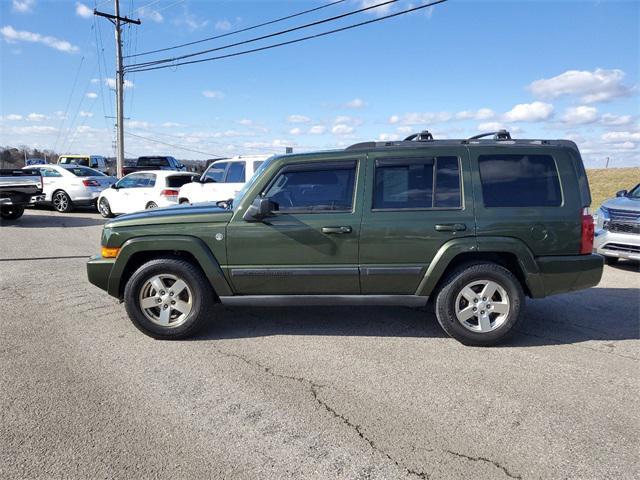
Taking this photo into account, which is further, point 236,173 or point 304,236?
point 236,173

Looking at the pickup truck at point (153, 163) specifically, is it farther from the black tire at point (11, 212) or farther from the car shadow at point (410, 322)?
the car shadow at point (410, 322)

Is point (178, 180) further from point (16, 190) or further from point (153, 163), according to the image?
point (153, 163)

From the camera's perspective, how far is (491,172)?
14.2 ft

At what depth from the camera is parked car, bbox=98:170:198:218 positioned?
1273cm

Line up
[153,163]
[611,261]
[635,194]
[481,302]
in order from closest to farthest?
[481,302]
[611,261]
[635,194]
[153,163]

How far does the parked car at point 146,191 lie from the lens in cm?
1273

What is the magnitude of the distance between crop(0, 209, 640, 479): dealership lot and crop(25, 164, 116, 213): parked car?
35.7 feet

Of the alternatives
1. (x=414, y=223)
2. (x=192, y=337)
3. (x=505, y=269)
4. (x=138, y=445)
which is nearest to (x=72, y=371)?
(x=192, y=337)

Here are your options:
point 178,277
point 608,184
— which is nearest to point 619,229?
point 178,277

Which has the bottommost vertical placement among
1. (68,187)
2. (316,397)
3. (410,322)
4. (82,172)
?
(316,397)

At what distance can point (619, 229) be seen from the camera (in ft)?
25.6

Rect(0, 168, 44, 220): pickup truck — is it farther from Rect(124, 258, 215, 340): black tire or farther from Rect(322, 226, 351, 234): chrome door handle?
Rect(322, 226, 351, 234): chrome door handle

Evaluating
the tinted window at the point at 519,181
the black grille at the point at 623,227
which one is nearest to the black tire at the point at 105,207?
the tinted window at the point at 519,181

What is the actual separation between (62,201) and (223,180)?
23.6 feet
